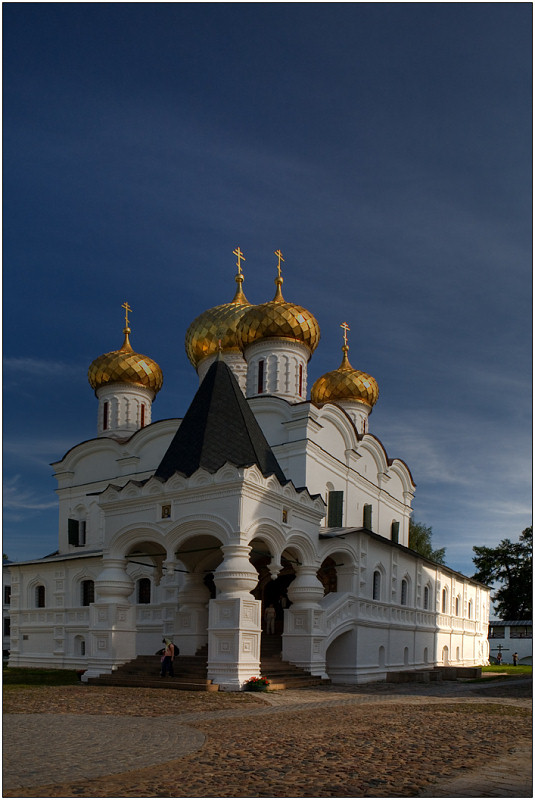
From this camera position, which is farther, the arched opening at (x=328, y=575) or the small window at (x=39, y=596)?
the small window at (x=39, y=596)

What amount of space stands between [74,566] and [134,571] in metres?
2.78

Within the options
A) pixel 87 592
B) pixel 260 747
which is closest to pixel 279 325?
pixel 87 592

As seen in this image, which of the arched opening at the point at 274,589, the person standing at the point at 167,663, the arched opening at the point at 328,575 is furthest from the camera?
the arched opening at the point at 328,575

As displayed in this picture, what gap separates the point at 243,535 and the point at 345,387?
43.3 feet

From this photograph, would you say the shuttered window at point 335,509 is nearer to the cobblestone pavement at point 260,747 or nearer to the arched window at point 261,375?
the arched window at point 261,375

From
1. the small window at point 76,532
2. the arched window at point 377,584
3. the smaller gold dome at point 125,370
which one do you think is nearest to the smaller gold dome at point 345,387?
the smaller gold dome at point 125,370

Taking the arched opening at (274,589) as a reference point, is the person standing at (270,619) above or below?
below

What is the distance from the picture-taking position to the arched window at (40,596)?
24969 mm

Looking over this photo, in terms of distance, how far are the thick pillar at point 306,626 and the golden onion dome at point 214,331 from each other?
11.7m

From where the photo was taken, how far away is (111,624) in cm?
→ 1505

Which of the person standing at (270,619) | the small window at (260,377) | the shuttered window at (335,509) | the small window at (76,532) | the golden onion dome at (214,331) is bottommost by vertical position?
the person standing at (270,619)

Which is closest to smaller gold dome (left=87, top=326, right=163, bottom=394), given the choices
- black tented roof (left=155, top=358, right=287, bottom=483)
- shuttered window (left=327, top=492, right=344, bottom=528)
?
shuttered window (left=327, top=492, right=344, bottom=528)

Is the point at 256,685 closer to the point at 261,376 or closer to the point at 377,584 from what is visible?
the point at 377,584

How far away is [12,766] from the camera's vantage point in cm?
570
